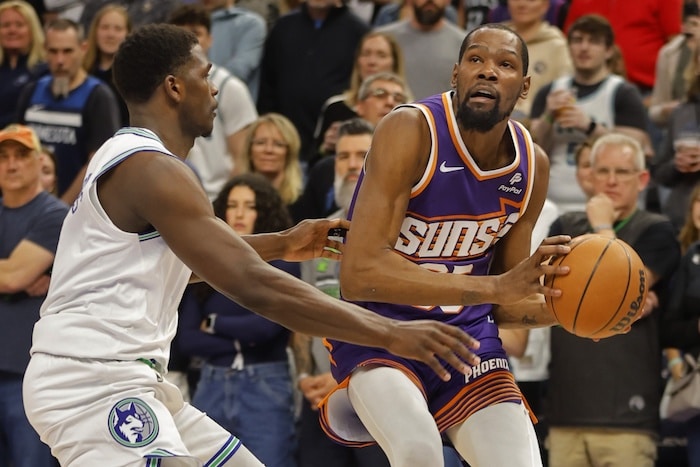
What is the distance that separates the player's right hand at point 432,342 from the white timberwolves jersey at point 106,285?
920mm

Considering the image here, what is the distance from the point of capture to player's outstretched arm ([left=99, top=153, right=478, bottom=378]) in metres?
3.81

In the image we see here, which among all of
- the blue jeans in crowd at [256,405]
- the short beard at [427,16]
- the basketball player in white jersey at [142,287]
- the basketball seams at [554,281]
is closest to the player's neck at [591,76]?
the short beard at [427,16]

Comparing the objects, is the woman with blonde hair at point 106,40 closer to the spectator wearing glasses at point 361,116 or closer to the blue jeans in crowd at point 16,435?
the spectator wearing glasses at point 361,116

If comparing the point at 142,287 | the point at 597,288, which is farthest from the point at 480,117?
the point at 142,287

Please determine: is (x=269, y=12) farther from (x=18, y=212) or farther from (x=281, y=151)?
(x=18, y=212)

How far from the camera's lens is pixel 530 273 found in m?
4.51

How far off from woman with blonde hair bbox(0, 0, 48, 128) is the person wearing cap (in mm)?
2729

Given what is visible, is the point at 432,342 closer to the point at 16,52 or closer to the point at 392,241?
the point at 392,241

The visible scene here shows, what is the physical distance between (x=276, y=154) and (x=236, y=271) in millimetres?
4605

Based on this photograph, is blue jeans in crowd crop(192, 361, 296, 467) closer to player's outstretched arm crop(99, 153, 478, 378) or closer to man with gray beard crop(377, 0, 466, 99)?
man with gray beard crop(377, 0, 466, 99)

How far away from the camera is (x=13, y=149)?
7.56 m

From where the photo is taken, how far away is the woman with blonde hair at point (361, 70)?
891cm

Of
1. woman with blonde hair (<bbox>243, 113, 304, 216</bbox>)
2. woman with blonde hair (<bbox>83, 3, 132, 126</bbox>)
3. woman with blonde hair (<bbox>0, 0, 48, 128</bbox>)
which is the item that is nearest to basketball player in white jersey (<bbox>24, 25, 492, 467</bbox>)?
woman with blonde hair (<bbox>243, 113, 304, 216</bbox>)

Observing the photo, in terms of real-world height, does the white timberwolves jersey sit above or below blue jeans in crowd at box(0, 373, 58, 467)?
above
